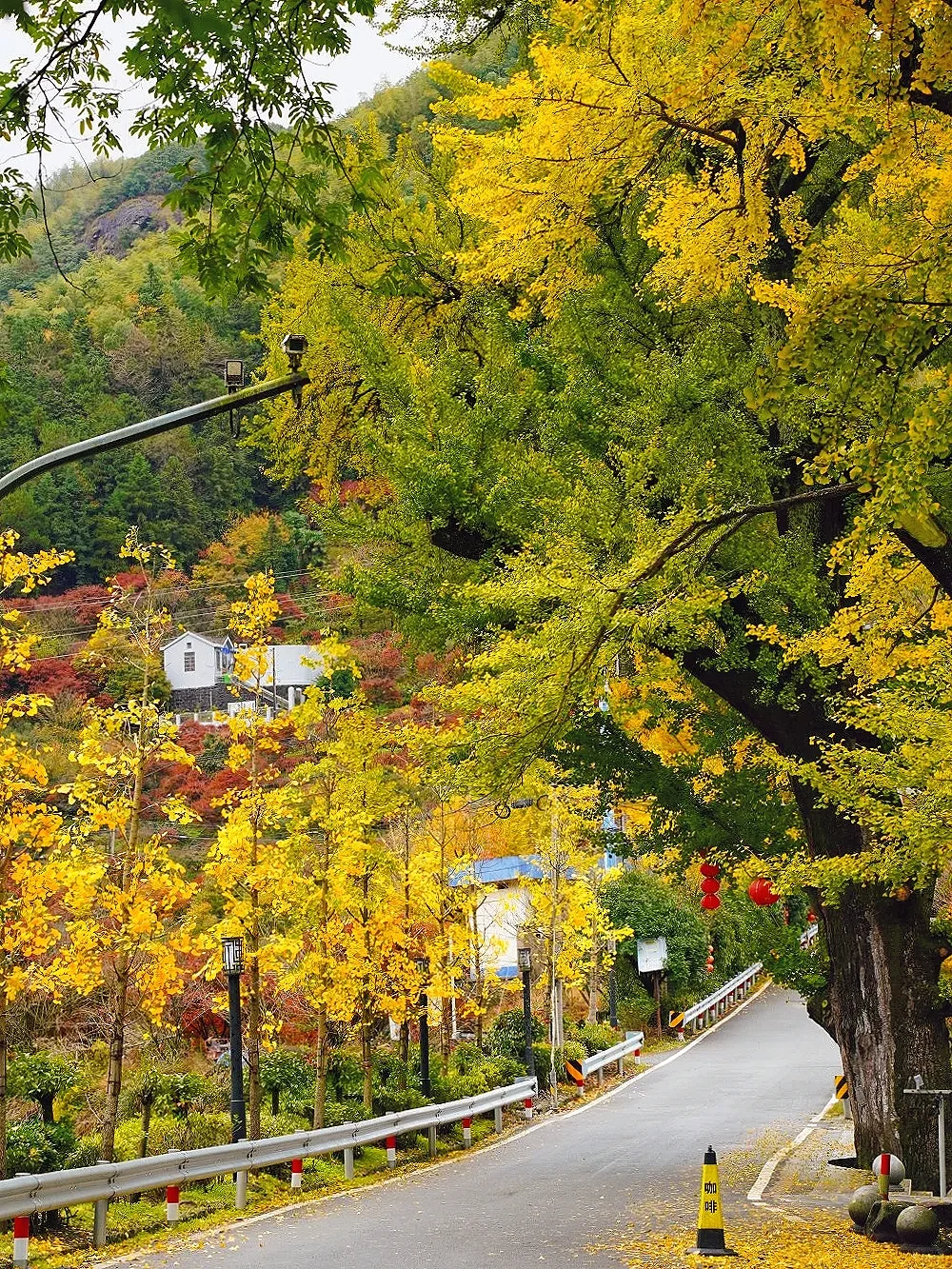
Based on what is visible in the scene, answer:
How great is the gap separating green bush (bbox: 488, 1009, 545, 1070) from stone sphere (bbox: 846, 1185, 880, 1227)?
1531 centimetres

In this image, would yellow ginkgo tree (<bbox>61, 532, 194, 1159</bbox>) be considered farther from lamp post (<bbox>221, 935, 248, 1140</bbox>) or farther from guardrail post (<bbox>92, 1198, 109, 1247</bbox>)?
guardrail post (<bbox>92, 1198, 109, 1247</bbox>)

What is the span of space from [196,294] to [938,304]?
81.8 metres

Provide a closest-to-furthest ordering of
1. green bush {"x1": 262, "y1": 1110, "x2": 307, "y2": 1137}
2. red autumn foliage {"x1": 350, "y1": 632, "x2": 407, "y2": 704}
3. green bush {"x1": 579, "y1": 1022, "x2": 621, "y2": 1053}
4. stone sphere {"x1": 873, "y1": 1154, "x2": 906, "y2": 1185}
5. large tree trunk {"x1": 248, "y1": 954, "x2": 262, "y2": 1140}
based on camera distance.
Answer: stone sphere {"x1": 873, "y1": 1154, "x2": 906, "y2": 1185} → large tree trunk {"x1": 248, "y1": 954, "x2": 262, "y2": 1140} → green bush {"x1": 262, "y1": 1110, "x2": 307, "y2": 1137} → green bush {"x1": 579, "y1": 1022, "x2": 621, "y2": 1053} → red autumn foliage {"x1": 350, "y1": 632, "x2": 407, "y2": 704}

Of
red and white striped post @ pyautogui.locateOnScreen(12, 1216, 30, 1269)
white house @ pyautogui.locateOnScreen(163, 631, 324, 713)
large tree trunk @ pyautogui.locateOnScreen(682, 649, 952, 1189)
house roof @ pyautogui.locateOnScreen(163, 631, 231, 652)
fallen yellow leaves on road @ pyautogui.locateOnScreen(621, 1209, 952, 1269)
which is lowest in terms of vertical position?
fallen yellow leaves on road @ pyautogui.locateOnScreen(621, 1209, 952, 1269)

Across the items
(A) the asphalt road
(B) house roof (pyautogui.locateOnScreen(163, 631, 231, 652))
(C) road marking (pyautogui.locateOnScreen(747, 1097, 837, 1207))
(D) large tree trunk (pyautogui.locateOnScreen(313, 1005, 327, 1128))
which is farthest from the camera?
(B) house roof (pyautogui.locateOnScreen(163, 631, 231, 652))

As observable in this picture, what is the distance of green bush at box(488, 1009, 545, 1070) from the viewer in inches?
1098

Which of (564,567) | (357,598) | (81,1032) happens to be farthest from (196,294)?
(564,567)

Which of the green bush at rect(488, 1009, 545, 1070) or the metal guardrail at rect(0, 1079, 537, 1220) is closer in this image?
the metal guardrail at rect(0, 1079, 537, 1220)

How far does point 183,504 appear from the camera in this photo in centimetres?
6247

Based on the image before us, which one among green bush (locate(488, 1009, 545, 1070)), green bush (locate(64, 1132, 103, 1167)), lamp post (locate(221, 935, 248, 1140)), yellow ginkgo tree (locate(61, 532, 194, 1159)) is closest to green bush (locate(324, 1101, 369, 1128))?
lamp post (locate(221, 935, 248, 1140))

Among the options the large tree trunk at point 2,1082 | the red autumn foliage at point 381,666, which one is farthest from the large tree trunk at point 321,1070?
the red autumn foliage at point 381,666

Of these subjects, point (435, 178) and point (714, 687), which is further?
point (435, 178)

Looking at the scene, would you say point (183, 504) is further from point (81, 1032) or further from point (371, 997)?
point (371, 997)

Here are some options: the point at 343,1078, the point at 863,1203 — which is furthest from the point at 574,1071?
the point at 863,1203
